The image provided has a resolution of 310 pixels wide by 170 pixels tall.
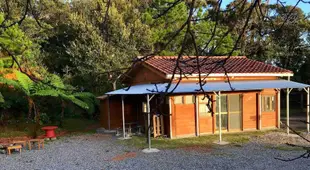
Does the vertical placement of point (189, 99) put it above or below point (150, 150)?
above

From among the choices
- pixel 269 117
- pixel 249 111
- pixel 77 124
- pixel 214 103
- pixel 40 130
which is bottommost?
pixel 77 124

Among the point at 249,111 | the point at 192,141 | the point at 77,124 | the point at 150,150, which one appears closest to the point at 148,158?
the point at 150,150

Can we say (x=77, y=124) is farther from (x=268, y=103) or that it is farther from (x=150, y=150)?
(x=268, y=103)

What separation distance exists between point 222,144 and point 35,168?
5.95m

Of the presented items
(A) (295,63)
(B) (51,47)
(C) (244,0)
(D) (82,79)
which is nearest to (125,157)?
(C) (244,0)

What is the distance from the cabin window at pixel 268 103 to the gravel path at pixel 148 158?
420cm

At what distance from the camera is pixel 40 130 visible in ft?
49.0

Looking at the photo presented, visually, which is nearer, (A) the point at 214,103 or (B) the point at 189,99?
(A) the point at 214,103

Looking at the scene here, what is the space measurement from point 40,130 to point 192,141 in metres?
7.64

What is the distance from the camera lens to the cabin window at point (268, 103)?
14.5m

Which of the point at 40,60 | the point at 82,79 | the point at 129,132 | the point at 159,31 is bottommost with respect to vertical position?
the point at 129,132

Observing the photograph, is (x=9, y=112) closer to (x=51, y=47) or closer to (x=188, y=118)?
(x=51, y=47)

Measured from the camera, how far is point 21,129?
49.0 ft

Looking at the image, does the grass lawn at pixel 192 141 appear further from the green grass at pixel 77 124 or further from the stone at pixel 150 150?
the green grass at pixel 77 124
